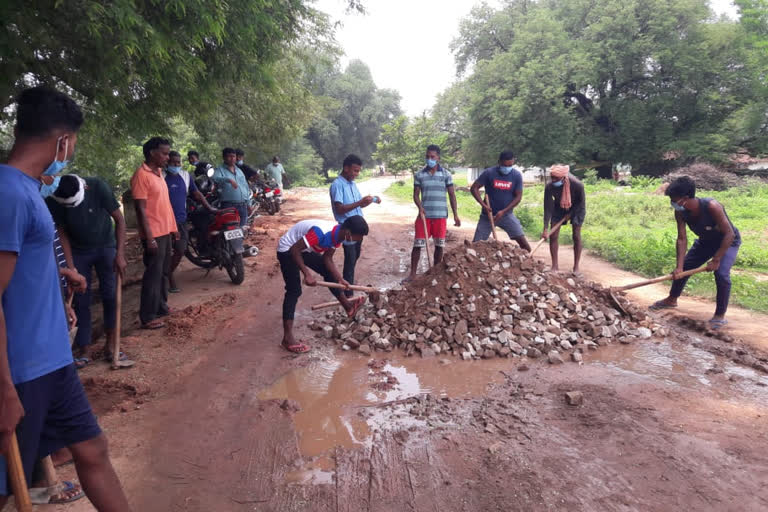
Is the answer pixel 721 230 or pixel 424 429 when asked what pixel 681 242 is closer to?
pixel 721 230

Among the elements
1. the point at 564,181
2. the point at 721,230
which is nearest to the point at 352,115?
the point at 564,181

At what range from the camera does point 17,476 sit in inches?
64.8

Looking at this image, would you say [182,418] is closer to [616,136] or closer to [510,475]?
[510,475]

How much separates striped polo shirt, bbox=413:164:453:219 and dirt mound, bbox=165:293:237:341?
3018 mm

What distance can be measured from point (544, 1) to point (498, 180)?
2783 centimetres

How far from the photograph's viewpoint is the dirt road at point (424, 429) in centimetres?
251

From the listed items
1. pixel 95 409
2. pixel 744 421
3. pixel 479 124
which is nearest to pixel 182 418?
pixel 95 409

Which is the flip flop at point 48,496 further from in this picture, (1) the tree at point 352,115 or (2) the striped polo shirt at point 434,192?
(1) the tree at point 352,115

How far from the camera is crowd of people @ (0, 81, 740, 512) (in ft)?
5.56

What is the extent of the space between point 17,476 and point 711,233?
6373mm

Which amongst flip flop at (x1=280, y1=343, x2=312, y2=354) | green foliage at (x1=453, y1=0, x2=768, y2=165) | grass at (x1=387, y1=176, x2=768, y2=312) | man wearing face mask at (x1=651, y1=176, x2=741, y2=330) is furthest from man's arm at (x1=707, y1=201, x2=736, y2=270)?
green foliage at (x1=453, y1=0, x2=768, y2=165)

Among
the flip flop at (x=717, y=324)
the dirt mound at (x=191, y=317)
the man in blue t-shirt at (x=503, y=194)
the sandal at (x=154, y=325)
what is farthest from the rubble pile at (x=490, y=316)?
the sandal at (x=154, y=325)

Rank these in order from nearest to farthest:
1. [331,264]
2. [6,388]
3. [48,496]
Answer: [6,388] < [48,496] < [331,264]

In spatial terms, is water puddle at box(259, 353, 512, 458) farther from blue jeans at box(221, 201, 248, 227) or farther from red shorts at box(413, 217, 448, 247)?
blue jeans at box(221, 201, 248, 227)
